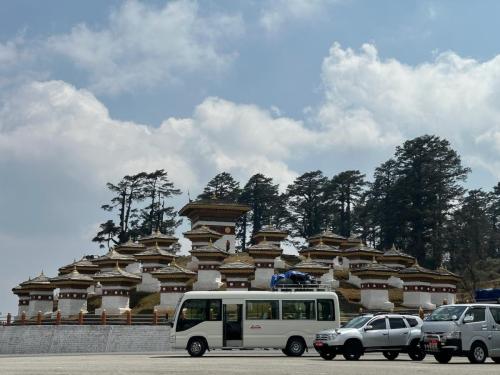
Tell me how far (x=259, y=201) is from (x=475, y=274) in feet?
115

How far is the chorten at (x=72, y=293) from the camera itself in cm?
5131

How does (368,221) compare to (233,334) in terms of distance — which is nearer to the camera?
(233,334)

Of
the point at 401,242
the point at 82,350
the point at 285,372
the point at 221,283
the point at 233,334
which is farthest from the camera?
the point at 401,242

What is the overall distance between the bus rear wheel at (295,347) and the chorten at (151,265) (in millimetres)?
29565

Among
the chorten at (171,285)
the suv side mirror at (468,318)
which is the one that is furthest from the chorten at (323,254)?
the suv side mirror at (468,318)

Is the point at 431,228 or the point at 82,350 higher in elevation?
the point at 431,228

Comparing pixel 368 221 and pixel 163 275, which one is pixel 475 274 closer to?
pixel 368 221

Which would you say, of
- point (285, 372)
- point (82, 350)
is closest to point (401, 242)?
point (82, 350)

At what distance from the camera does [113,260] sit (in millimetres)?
57719

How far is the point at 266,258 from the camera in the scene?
178 ft

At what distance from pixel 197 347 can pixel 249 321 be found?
2411mm

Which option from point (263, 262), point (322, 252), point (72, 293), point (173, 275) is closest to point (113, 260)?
point (72, 293)

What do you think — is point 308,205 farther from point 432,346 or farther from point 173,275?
point 432,346

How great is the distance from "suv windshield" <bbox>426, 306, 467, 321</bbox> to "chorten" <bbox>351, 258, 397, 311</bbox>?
2885cm
